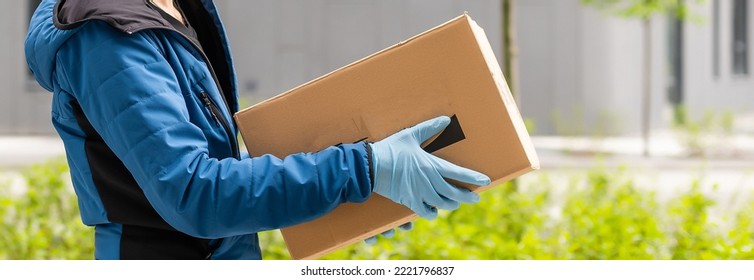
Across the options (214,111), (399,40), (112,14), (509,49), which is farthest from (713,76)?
(112,14)

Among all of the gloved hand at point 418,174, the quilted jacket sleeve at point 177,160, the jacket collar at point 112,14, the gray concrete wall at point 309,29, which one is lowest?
the gray concrete wall at point 309,29

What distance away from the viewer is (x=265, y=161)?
151 centimetres

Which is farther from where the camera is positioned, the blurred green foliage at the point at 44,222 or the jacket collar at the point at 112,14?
the blurred green foliage at the point at 44,222

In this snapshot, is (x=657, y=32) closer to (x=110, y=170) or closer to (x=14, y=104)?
(x=14, y=104)

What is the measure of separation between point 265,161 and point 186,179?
5.7 inches

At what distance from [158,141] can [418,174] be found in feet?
1.51

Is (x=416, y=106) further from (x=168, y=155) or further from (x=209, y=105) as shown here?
(x=168, y=155)

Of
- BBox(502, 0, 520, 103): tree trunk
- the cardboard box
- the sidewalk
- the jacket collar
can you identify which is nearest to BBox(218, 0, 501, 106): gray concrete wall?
the sidewalk

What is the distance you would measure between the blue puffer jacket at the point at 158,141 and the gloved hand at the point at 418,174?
0.18 feet

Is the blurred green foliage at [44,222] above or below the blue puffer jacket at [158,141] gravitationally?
below

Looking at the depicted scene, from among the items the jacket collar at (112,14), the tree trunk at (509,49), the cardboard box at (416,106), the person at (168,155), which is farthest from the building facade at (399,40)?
the jacket collar at (112,14)

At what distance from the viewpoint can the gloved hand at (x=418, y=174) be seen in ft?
5.16

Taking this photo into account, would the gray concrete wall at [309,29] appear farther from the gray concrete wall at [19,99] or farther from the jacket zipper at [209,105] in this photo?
the jacket zipper at [209,105]
